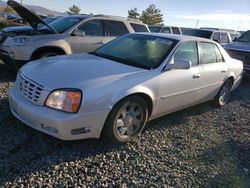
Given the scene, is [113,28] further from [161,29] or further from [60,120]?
[161,29]

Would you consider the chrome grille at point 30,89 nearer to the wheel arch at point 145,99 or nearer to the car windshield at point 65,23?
the wheel arch at point 145,99

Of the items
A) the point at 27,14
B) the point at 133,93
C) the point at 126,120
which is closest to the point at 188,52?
the point at 133,93

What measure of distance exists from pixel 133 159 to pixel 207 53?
2.80 m

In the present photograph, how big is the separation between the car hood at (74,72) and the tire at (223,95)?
106 inches

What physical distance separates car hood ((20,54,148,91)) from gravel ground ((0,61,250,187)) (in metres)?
0.81

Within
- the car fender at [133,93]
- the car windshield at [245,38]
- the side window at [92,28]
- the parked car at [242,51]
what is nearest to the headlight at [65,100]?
the car fender at [133,93]

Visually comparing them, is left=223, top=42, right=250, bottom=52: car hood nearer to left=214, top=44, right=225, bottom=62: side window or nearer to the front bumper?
left=214, top=44, right=225, bottom=62: side window

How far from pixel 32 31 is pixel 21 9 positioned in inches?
21.4

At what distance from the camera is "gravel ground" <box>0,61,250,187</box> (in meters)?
3.15

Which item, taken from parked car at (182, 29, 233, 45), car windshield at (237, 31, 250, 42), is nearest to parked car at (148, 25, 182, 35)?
parked car at (182, 29, 233, 45)

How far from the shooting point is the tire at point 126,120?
12.2ft

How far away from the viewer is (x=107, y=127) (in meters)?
3.70

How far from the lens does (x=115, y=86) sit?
3.63m

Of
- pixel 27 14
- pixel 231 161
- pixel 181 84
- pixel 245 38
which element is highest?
pixel 27 14
